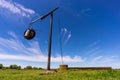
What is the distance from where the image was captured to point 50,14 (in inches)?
816

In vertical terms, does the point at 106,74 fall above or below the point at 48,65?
below

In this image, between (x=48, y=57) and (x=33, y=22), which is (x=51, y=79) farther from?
(x=33, y=22)

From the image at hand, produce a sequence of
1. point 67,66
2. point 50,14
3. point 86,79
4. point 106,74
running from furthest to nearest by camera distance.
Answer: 1. point 50,14
2. point 67,66
3. point 106,74
4. point 86,79

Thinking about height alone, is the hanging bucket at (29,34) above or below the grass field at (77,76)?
above

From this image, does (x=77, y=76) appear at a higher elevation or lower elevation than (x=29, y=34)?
lower

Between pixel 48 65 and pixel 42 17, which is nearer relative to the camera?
pixel 48 65

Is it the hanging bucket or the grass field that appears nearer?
the grass field

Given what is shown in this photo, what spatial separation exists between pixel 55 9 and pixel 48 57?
5738 mm

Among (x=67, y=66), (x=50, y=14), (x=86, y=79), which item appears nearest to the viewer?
(x=86, y=79)

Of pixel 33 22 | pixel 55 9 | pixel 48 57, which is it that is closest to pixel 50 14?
pixel 55 9

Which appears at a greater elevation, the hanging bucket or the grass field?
the hanging bucket

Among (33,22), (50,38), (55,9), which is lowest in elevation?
(50,38)

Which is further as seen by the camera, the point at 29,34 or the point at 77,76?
the point at 29,34

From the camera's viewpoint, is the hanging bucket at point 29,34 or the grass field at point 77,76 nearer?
the grass field at point 77,76
